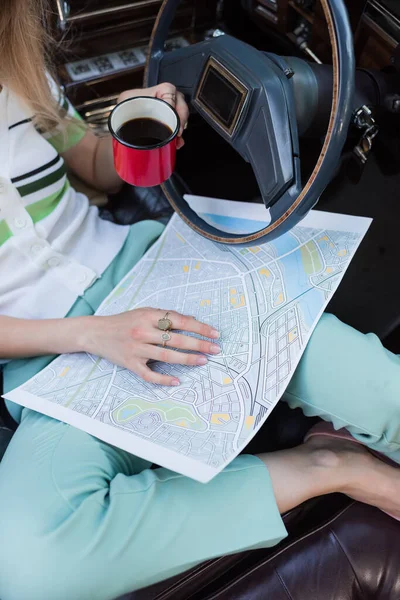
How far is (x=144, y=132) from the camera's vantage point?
781 mm

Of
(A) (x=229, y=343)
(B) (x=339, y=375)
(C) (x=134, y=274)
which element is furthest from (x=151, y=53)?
(B) (x=339, y=375)

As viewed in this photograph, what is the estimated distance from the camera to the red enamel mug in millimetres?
726

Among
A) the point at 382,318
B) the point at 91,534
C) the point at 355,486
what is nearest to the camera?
the point at 91,534

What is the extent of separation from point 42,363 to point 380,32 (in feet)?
2.84

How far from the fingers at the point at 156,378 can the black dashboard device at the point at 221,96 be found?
1.21 feet

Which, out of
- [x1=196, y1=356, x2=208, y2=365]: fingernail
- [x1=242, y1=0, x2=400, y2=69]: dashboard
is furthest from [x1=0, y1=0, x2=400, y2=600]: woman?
[x1=242, y1=0, x2=400, y2=69]: dashboard

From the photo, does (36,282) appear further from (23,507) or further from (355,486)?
(355,486)

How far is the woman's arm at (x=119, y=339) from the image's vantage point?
79cm

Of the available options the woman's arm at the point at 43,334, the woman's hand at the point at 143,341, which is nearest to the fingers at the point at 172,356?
the woman's hand at the point at 143,341

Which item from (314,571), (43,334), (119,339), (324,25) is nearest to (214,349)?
(119,339)

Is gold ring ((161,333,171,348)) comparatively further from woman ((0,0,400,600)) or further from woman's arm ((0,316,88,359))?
woman's arm ((0,316,88,359))

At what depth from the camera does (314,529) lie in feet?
2.89

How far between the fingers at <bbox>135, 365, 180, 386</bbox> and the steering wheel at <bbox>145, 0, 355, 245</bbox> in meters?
0.23

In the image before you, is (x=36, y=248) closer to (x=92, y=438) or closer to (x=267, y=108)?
(x=92, y=438)
